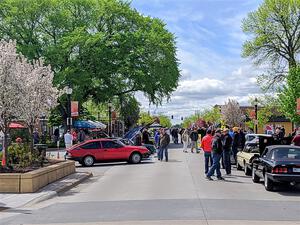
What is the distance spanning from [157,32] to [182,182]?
130 ft

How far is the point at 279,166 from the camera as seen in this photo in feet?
48.7

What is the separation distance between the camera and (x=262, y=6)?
5462 cm

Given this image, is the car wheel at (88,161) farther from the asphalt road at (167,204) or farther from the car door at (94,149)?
the asphalt road at (167,204)

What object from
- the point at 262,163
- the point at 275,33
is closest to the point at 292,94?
the point at 275,33

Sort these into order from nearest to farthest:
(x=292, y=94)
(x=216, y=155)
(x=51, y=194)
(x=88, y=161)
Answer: (x=51, y=194) → (x=216, y=155) → (x=88, y=161) → (x=292, y=94)

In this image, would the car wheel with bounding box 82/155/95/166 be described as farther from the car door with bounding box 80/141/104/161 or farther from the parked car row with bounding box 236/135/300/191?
the parked car row with bounding box 236/135/300/191

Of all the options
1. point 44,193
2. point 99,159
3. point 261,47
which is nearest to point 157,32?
point 261,47

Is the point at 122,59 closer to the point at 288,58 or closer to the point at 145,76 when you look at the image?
the point at 145,76

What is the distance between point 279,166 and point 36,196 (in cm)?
694

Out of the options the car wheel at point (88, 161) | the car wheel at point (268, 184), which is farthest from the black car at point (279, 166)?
the car wheel at point (88, 161)

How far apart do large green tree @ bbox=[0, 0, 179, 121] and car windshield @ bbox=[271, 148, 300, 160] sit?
35706 millimetres

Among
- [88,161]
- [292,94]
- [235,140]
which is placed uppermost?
[292,94]

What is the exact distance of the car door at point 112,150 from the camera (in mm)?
27281

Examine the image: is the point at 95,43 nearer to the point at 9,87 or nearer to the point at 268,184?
the point at 9,87
